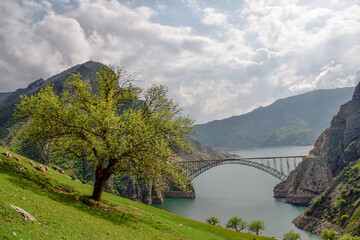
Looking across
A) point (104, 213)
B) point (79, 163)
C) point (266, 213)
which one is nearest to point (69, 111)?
point (104, 213)

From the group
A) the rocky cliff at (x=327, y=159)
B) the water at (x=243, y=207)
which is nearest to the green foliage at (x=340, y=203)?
the water at (x=243, y=207)

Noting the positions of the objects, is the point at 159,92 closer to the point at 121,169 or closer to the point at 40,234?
the point at 121,169

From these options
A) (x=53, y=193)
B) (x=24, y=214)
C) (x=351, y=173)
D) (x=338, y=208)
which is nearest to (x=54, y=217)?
(x=24, y=214)

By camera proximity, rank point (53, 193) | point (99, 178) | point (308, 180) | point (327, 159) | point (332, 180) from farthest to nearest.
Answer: point (327, 159) < point (308, 180) < point (332, 180) < point (99, 178) < point (53, 193)

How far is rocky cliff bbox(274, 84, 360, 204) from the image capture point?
102 meters

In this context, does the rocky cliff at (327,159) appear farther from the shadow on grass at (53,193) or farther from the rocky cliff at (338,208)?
the shadow on grass at (53,193)

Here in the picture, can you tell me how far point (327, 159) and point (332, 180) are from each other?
27601 millimetres

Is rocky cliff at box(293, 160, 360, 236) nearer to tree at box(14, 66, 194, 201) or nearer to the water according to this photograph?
the water

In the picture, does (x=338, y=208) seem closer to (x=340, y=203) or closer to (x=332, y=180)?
(x=340, y=203)

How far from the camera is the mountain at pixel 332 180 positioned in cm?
6788

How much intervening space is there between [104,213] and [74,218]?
5.20 metres

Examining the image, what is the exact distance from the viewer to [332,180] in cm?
8644

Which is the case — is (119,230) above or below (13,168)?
below

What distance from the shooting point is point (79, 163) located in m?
121
